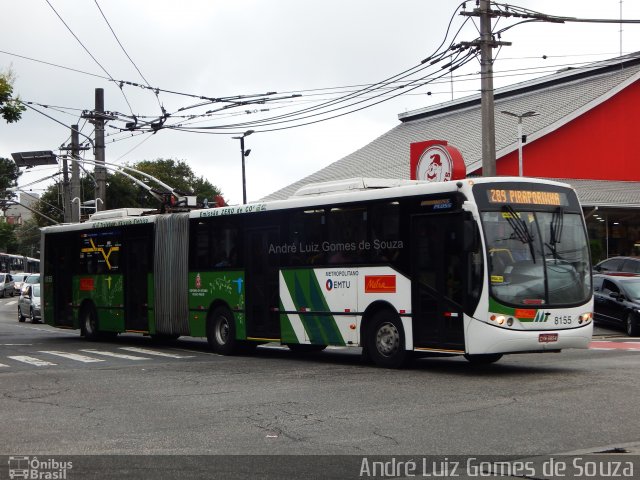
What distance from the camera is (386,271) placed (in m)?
16.4

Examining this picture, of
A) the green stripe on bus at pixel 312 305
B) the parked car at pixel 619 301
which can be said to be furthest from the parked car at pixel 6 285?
the green stripe on bus at pixel 312 305

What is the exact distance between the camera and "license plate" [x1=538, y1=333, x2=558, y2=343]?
14945mm

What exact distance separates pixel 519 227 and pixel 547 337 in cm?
174

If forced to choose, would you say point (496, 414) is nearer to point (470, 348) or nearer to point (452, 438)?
point (452, 438)

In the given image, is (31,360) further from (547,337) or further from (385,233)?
(547,337)

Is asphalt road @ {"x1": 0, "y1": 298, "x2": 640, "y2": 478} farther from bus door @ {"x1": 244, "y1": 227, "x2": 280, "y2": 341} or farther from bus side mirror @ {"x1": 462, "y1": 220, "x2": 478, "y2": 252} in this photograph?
bus side mirror @ {"x1": 462, "y1": 220, "x2": 478, "y2": 252}

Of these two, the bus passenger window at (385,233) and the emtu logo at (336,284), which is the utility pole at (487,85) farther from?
the bus passenger window at (385,233)

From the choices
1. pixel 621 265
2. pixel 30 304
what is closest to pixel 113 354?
pixel 621 265

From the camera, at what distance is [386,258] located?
16.4m

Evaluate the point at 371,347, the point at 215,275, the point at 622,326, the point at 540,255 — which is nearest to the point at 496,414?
the point at 540,255

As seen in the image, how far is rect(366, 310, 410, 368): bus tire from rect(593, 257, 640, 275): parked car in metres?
17.6

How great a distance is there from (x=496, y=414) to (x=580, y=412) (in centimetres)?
95

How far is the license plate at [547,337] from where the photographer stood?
49.0 ft

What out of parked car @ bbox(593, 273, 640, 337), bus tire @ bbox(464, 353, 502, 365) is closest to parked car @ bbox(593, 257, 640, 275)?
parked car @ bbox(593, 273, 640, 337)
